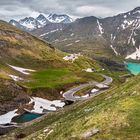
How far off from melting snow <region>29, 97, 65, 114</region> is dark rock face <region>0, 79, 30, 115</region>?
5.27m

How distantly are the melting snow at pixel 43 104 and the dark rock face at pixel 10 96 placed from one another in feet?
17.3

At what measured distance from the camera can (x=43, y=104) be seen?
17038 cm

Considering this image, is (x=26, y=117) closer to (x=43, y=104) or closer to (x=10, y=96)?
(x=10, y=96)

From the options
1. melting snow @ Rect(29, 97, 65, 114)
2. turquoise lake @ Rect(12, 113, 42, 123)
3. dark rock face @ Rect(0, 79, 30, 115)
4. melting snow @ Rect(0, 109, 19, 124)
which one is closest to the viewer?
melting snow @ Rect(0, 109, 19, 124)

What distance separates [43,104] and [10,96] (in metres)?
16.0

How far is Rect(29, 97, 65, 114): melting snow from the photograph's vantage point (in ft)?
519

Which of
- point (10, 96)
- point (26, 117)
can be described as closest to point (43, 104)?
point (10, 96)

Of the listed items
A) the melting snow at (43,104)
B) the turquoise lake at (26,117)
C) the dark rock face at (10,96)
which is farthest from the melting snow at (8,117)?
the melting snow at (43,104)

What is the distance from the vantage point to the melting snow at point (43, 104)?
158175mm

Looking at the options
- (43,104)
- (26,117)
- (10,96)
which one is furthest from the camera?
(43,104)

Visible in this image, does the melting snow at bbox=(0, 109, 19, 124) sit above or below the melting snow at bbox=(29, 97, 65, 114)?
above

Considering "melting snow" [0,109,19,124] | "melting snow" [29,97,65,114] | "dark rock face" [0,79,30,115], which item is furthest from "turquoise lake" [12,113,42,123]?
"dark rock face" [0,79,30,115]

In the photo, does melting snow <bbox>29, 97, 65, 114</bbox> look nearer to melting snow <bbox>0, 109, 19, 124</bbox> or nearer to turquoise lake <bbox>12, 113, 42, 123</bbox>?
turquoise lake <bbox>12, 113, 42, 123</bbox>

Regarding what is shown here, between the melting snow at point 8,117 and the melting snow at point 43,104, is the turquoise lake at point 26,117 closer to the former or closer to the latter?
the melting snow at point 8,117
